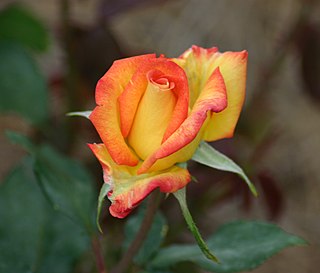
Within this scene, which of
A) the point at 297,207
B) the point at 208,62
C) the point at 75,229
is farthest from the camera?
the point at 297,207

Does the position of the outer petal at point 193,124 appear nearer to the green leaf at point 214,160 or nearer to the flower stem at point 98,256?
the green leaf at point 214,160

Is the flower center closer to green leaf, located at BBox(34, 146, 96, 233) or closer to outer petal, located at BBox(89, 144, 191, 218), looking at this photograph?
outer petal, located at BBox(89, 144, 191, 218)

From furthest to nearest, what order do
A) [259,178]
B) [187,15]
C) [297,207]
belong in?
[187,15] < [297,207] < [259,178]

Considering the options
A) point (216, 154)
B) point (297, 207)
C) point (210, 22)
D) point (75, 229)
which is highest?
point (216, 154)

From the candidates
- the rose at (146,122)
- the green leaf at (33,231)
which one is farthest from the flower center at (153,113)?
the green leaf at (33,231)

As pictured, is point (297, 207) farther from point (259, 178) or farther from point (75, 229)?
point (75, 229)

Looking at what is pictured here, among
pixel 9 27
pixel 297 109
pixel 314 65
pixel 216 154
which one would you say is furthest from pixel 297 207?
pixel 216 154

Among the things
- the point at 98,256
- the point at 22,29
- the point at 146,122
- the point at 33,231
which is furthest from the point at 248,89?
the point at 146,122
